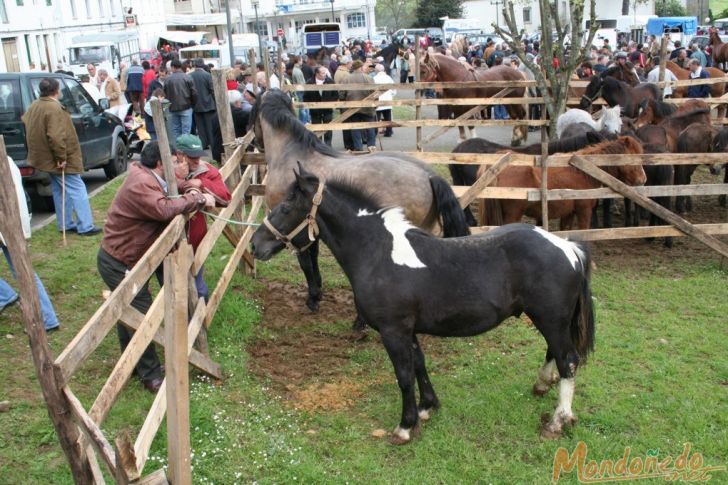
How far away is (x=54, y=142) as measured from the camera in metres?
8.50

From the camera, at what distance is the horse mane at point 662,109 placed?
12.1 metres

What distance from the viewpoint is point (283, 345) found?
6449 mm

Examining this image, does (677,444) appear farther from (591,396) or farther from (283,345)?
(283,345)

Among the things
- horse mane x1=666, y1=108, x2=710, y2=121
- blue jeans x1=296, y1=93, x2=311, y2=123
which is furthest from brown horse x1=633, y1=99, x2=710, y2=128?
blue jeans x1=296, y1=93, x2=311, y2=123

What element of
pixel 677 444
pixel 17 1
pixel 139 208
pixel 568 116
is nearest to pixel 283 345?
pixel 139 208

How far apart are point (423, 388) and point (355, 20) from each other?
8461cm

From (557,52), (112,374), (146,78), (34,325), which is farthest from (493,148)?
(146,78)

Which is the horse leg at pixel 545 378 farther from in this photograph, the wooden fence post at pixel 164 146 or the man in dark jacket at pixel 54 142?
the man in dark jacket at pixel 54 142

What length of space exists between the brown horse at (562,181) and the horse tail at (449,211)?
2218 mm

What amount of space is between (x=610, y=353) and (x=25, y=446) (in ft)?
15.8

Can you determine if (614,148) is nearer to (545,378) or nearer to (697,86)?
(545,378)

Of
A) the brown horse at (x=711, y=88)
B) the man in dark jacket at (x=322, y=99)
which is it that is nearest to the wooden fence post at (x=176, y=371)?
the man in dark jacket at (x=322, y=99)

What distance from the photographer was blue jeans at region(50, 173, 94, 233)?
29.5 feet

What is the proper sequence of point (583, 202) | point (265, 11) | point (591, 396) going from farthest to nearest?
point (265, 11) < point (583, 202) < point (591, 396)
